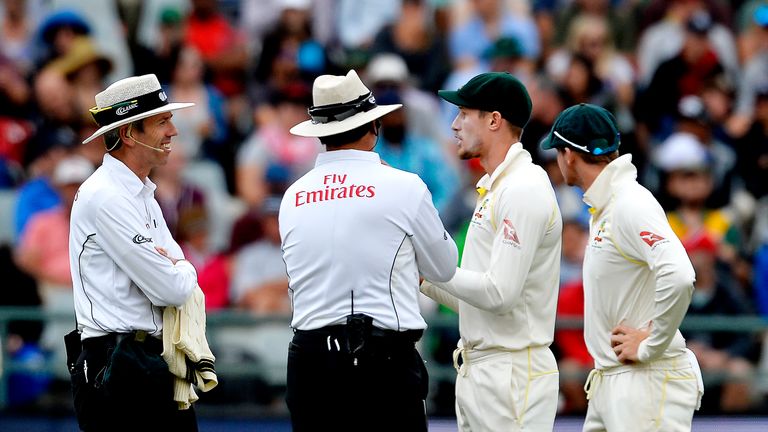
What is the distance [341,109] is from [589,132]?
1205mm

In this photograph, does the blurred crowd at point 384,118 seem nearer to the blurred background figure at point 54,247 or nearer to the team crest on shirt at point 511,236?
the blurred background figure at point 54,247

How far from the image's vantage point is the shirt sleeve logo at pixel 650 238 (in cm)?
642

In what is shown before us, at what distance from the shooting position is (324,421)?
20.7 ft

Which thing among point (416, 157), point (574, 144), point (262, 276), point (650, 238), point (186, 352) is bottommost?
point (262, 276)

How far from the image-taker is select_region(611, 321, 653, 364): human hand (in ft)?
21.5

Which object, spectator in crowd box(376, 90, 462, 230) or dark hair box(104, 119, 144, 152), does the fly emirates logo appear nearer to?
dark hair box(104, 119, 144, 152)

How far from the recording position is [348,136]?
21.2 ft

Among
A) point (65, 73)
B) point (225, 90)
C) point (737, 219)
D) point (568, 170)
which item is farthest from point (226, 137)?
point (568, 170)

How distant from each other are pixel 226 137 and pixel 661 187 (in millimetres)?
4080

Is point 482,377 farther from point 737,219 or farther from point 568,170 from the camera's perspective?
point 737,219

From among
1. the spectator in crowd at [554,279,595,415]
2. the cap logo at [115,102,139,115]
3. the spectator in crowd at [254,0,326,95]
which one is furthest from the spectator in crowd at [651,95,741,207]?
the cap logo at [115,102,139,115]

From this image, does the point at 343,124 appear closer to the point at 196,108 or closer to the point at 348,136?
the point at 348,136

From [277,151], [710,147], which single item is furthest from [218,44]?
[710,147]

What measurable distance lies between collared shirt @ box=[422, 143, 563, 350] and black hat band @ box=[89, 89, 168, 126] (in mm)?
1569
